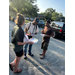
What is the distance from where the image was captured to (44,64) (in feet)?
9.96

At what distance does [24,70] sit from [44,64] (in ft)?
2.96

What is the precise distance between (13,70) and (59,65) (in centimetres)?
191
